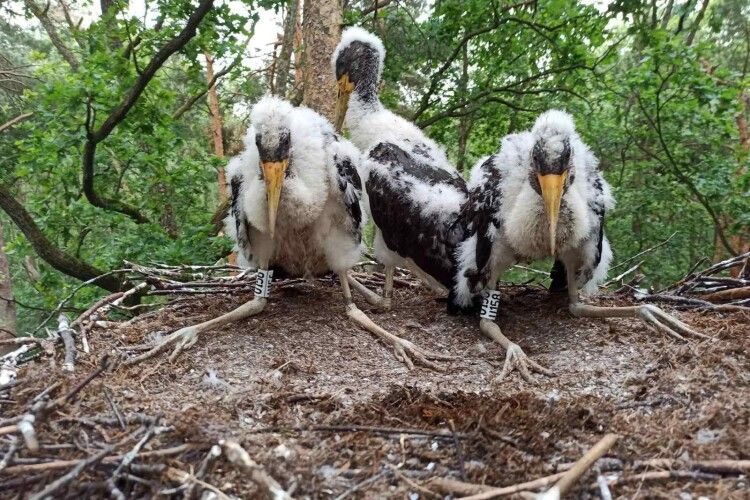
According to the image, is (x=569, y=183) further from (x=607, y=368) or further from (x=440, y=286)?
(x=440, y=286)

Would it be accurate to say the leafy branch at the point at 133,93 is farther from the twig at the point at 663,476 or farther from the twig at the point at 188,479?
the twig at the point at 663,476

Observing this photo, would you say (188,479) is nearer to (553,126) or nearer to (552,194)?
(552,194)

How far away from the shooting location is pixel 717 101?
16.6ft

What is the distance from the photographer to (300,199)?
3.26m

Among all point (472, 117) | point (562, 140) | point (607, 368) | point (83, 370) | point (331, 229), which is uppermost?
point (472, 117)

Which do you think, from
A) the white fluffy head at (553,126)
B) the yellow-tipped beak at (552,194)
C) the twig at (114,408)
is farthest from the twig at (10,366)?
the white fluffy head at (553,126)

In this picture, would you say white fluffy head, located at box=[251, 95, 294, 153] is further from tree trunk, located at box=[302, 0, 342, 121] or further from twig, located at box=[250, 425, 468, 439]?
tree trunk, located at box=[302, 0, 342, 121]

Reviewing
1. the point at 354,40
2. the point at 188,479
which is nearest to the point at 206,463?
the point at 188,479

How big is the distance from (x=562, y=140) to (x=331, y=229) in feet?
4.72

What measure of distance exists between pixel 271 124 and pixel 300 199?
0.42m

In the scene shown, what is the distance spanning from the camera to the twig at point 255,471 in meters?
1.60

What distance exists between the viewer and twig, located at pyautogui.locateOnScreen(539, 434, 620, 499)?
1.58 meters

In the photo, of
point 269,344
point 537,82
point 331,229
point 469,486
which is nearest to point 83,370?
point 269,344

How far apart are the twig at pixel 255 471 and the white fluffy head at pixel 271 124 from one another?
1.75 m
